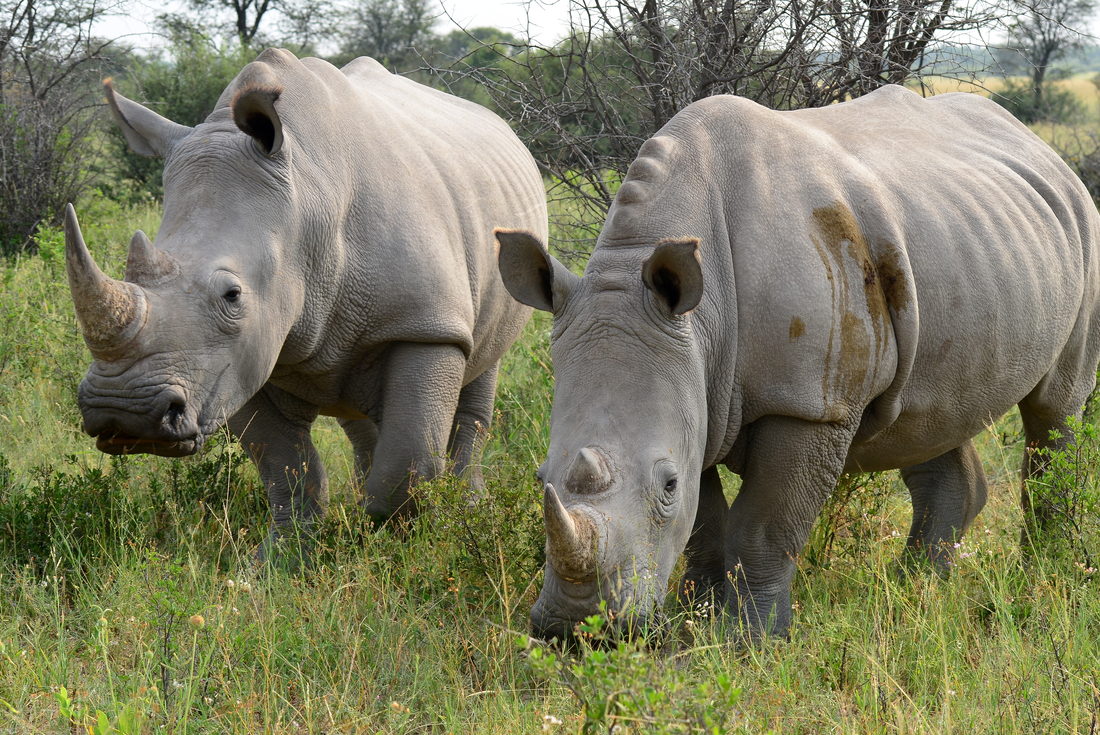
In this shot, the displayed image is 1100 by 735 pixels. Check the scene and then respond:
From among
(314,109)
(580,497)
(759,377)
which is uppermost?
(314,109)

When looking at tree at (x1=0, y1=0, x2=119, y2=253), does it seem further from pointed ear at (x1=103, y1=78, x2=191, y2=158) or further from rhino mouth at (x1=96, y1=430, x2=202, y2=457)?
rhino mouth at (x1=96, y1=430, x2=202, y2=457)

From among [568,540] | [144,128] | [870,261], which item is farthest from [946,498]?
[144,128]

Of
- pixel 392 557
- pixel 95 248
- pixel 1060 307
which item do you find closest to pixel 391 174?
pixel 392 557

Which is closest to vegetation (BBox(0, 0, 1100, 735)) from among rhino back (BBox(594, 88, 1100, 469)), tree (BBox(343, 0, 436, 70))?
rhino back (BBox(594, 88, 1100, 469))

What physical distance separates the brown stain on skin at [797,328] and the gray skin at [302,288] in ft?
5.29

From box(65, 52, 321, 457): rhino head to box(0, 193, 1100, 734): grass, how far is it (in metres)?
0.58

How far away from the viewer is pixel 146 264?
3693 millimetres

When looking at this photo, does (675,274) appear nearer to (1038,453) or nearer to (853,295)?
(853,295)

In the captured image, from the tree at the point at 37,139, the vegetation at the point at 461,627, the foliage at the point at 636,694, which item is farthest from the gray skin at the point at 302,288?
Answer: the tree at the point at 37,139

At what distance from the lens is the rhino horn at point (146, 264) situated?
368cm

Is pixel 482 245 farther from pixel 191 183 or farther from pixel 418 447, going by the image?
pixel 191 183

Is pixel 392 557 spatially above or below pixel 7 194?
below

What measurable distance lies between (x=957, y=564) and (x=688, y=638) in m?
1.08

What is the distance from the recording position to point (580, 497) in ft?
9.87
